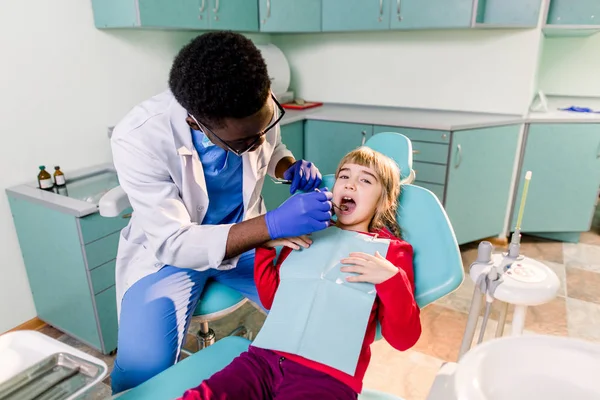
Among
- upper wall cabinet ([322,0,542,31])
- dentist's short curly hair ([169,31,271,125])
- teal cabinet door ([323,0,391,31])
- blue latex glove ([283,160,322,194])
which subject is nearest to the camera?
dentist's short curly hair ([169,31,271,125])

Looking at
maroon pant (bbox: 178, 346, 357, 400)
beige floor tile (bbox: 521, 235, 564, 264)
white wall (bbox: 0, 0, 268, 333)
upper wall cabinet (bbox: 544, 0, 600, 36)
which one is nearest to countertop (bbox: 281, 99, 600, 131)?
upper wall cabinet (bbox: 544, 0, 600, 36)

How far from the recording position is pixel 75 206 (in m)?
1.80

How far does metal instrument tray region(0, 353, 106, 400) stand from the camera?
87 cm

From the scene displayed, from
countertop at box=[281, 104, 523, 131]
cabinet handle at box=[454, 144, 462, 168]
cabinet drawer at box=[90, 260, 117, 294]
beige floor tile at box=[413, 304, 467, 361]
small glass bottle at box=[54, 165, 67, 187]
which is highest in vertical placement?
countertop at box=[281, 104, 523, 131]

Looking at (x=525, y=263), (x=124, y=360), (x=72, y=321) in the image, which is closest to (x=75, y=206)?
(x=72, y=321)

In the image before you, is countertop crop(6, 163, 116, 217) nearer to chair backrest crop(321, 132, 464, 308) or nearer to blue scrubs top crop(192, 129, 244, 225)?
blue scrubs top crop(192, 129, 244, 225)

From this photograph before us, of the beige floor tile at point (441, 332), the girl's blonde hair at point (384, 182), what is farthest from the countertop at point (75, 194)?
the beige floor tile at point (441, 332)

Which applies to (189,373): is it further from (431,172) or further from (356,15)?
(356,15)

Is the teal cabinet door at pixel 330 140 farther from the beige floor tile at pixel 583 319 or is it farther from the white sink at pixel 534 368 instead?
the white sink at pixel 534 368

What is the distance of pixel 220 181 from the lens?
139cm

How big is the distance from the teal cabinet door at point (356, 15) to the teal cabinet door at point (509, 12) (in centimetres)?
57

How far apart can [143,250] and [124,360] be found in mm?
328

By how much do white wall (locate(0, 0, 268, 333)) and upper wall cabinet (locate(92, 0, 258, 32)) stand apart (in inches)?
4.7

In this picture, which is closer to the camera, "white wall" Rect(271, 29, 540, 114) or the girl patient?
the girl patient
